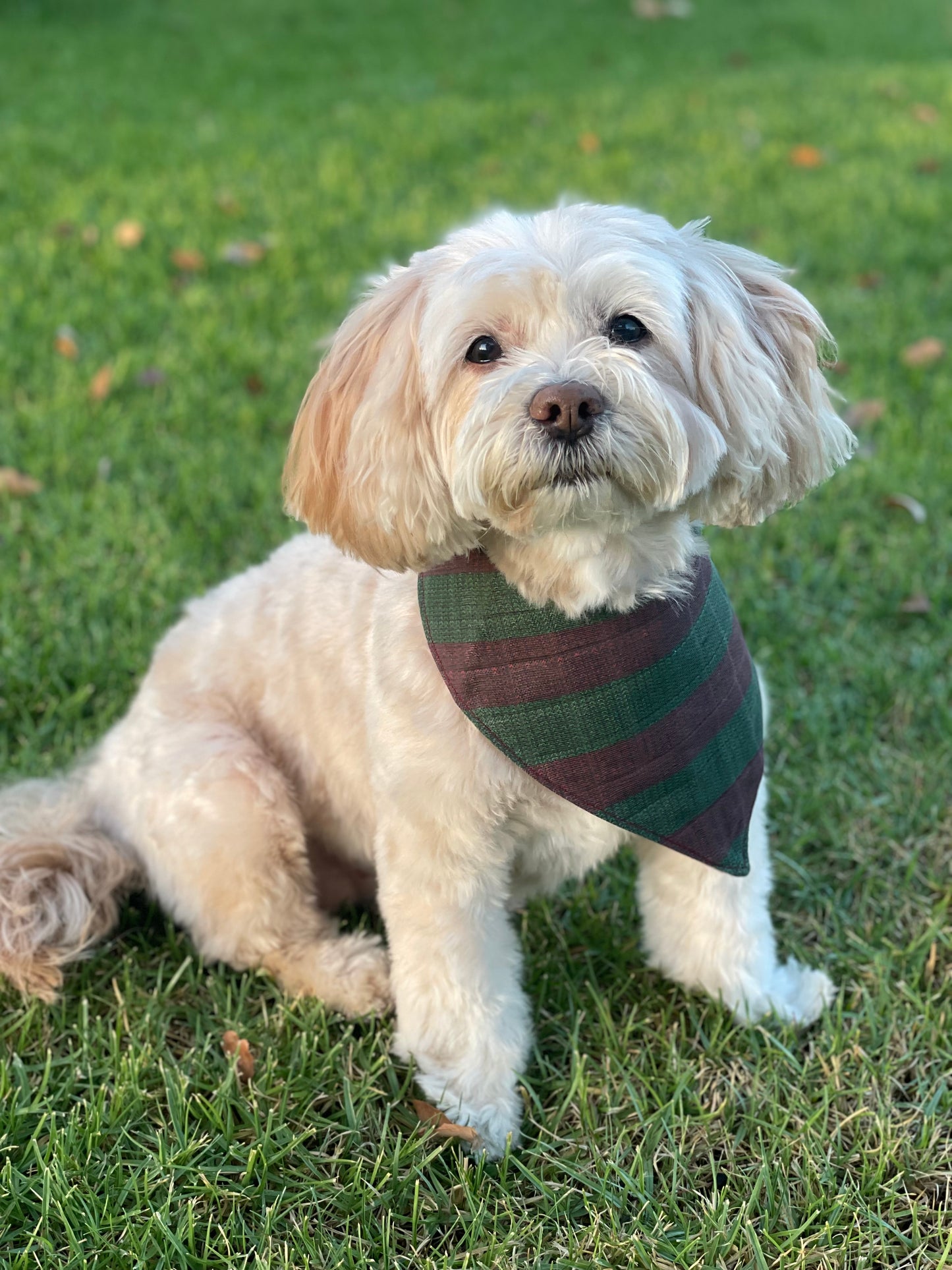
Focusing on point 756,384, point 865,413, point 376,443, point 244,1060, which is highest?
point 756,384

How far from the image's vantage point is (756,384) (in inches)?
78.2

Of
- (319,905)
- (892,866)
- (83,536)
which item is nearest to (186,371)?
(83,536)

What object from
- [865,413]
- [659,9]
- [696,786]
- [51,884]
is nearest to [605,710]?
[696,786]

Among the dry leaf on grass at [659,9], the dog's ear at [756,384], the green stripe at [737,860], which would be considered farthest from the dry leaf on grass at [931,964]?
the dry leaf on grass at [659,9]

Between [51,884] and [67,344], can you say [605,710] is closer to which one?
[51,884]

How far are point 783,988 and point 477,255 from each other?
1.74m

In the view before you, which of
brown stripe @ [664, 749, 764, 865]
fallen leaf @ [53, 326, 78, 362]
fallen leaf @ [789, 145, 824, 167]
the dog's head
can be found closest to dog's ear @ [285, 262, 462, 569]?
the dog's head

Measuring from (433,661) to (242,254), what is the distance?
4267 mm

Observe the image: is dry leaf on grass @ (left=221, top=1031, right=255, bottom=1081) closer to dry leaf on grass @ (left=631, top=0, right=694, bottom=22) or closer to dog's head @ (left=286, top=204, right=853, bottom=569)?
dog's head @ (left=286, top=204, right=853, bottom=569)

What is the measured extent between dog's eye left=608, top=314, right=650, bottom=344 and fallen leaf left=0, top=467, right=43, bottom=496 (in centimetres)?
306

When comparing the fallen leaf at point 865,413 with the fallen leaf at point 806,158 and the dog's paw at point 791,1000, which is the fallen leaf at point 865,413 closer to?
the dog's paw at point 791,1000

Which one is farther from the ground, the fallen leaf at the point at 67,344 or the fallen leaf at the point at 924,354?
the fallen leaf at the point at 924,354

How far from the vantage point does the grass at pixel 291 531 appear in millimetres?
2219

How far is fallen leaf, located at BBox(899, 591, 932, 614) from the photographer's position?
12.2 ft
